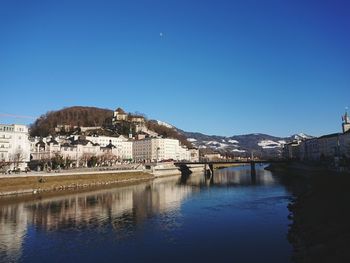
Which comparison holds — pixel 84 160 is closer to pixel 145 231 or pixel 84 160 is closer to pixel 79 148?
pixel 79 148

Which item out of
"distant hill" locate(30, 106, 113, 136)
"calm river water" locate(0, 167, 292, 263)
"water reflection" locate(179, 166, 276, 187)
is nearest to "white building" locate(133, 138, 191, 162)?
"distant hill" locate(30, 106, 113, 136)

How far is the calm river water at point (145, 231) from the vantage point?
17.2 m

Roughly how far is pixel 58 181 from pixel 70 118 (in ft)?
304

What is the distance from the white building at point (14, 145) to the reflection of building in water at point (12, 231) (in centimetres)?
3186

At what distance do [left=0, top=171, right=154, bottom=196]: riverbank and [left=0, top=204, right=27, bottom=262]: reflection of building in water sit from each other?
8.44m

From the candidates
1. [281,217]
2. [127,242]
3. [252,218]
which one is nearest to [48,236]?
[127,242]

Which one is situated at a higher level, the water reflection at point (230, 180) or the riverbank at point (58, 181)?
the riverbank at point (58, 181)

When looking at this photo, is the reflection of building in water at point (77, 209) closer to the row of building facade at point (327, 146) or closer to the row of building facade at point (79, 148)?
the row of building facade at point (79, 148)

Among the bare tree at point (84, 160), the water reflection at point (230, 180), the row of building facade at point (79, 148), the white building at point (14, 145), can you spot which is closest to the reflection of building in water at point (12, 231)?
the row of building facade at point (79, 148)

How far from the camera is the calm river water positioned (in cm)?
1725

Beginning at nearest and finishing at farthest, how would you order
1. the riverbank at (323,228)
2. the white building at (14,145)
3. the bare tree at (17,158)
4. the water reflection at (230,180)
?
1. the riverbank at (323,228)
2. the water reflection at (230,180)
3. the bare tree at (17,158)
4. the white building at (14,145)

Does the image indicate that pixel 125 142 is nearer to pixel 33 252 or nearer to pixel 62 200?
pixel 62 200

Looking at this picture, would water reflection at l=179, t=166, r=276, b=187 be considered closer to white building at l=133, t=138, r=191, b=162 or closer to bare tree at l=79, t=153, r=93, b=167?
bare tree at l=79, t=153, r=93, b=167

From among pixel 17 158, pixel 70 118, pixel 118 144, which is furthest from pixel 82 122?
pixel 17 158
